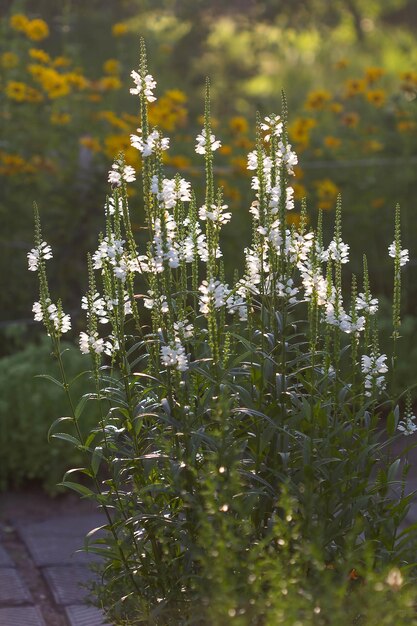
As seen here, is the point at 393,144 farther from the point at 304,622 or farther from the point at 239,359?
the point at 304,622

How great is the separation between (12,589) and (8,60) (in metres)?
3.64

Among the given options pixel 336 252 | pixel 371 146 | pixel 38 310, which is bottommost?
pixel 38 310

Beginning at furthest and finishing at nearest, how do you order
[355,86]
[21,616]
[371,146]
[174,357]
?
[371,146] < [355,86] < [21,616] < [174,357]

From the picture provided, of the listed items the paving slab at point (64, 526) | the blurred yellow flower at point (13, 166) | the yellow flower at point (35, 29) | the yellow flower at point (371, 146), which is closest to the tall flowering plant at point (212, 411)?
the paving slab at point (64, 526)

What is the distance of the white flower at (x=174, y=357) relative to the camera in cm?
217

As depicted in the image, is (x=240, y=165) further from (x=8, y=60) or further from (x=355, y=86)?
(x=8, y=60)

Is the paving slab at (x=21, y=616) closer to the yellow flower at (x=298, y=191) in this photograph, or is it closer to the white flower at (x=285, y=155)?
the white flower at (x=285, y=155)

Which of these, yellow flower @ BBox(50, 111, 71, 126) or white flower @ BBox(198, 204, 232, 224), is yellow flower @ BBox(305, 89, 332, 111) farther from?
white flower @ BBox(198, 204, 232, 224)

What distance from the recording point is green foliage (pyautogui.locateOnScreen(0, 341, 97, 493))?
390cm

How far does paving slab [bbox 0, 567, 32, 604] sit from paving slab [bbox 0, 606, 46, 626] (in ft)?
0.14

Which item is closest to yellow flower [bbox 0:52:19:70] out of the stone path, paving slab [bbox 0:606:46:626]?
the stone path

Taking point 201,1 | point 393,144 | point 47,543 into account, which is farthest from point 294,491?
point 201,1

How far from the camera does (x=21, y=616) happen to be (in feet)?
9.45

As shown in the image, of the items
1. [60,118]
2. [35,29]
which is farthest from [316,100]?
[35,29]
